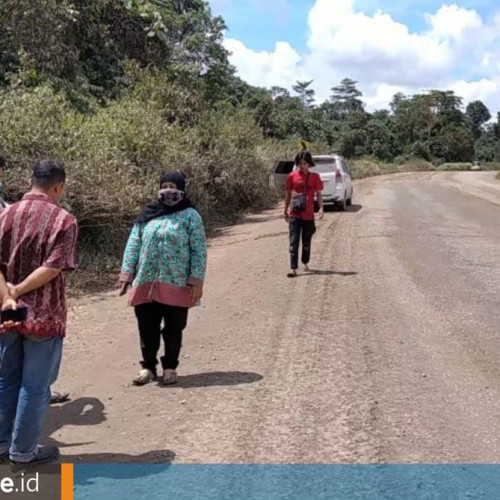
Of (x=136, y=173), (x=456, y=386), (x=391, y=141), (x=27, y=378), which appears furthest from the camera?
(x=391, y=141)

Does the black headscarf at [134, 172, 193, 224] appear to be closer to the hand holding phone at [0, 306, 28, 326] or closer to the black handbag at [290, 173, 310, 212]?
the hand holding phone at [0, 306, 28, 326]

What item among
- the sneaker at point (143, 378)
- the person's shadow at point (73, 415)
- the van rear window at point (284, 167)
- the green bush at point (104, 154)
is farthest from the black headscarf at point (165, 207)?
the van rear window at point (284, 167)

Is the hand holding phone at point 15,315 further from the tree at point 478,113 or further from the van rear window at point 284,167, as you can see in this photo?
the tree at point 478,113

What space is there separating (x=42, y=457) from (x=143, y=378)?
5.18ft

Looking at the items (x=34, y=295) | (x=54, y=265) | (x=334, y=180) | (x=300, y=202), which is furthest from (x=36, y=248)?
(x=334, y=180)

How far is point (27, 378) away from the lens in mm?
3863

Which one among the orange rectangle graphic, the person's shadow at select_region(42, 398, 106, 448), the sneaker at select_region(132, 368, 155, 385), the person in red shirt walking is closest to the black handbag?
the person in red shirt walking

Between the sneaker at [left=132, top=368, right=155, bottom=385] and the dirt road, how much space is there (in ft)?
0.40

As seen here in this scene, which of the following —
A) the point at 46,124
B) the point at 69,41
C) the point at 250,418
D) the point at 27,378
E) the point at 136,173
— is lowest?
the point at 250,418

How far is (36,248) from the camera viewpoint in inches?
149

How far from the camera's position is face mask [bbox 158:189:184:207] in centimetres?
539

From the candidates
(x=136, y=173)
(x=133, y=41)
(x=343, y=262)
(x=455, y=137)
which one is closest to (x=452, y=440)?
(x=343, y=262)

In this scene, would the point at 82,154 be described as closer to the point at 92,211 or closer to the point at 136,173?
the point at 92,211

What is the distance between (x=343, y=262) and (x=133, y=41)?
13720 mm
